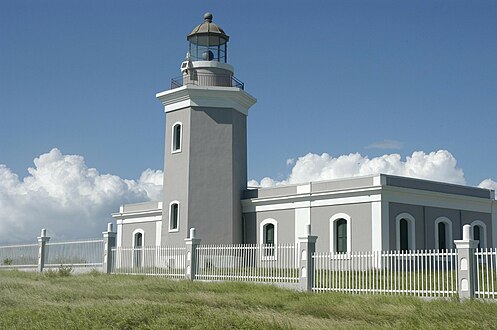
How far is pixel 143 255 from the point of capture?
25.1 metres

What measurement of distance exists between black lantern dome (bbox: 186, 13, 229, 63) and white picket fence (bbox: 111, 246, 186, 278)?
9142mm

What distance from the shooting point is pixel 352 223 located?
25766 mm

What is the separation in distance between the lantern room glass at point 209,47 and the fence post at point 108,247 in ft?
27.8

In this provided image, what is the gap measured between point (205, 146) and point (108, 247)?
19.2 feet

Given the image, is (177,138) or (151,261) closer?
(151,261)

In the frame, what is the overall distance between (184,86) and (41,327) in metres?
18.3

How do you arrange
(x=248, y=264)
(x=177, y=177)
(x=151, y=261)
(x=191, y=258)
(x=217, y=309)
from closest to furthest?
(x=217, y=309)
(x=248, y=264)
(x=191, y=258)
(x=151, y=261)
(x=177, y=177)

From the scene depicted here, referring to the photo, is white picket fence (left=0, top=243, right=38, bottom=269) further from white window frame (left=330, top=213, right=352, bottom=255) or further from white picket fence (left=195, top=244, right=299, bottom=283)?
white window frame (left=330, top=213, right=352, bottom=255)

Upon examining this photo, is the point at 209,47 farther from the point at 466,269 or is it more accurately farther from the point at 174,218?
the point at 466,269

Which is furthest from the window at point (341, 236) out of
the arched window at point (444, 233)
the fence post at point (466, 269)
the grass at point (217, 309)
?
the fence post at point (466, 269)

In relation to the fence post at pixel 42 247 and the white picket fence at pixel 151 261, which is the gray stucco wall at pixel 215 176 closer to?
the white picket fence at pixel 151 261

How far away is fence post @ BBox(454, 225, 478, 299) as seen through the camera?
15820mm

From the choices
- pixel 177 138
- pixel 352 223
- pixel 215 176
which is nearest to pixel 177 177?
pixel 215 176

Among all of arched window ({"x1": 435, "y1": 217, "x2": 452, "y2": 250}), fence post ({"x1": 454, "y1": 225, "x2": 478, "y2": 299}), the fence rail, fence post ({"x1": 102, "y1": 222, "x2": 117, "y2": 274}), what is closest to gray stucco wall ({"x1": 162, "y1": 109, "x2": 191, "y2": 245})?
fence post ({"x1": 102, "y1": 222, "x2": 117, "y2": 274})
